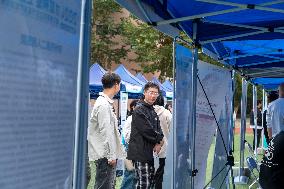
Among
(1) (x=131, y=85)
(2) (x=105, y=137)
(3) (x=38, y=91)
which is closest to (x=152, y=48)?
(1) (x=131, y=85)

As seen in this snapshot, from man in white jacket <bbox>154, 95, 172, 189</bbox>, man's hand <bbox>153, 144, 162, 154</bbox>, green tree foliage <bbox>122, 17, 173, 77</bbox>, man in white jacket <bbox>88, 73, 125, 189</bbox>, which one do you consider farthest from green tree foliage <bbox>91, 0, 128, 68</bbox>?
man in white jacket <bbox>88, 73, 125, 189</bbox>

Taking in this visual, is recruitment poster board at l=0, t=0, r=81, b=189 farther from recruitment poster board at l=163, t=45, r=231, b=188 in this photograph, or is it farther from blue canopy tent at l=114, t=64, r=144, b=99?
blue canopy tent at l=114, t=64, r=144, b=99

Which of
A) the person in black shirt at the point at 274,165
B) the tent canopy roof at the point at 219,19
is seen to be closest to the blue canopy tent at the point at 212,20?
the tent canopy roof at the point at 219,19

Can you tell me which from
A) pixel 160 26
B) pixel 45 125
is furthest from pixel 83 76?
pixel 160 26

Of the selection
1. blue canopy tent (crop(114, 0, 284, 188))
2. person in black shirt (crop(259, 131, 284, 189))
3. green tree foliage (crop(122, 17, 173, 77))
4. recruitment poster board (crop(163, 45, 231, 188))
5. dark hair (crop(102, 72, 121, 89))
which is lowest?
person in black shirt (crop(259, 131, 284, 189))

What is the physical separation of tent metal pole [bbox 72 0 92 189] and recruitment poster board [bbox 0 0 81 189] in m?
0.09

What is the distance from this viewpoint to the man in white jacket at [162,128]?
6.38 meters

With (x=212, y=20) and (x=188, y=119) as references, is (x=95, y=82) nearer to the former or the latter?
(x=212, y=20)

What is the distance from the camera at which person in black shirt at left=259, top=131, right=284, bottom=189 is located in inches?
250

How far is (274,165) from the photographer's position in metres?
6.55

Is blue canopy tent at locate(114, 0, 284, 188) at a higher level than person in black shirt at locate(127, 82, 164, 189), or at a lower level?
higher

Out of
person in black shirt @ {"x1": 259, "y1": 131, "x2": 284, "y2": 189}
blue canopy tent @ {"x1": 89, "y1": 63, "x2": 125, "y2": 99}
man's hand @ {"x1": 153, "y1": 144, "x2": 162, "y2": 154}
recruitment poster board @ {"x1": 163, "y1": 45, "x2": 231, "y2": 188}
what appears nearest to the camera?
recruitment poster board @ {"x1": 163, "y1": 45, "x2": 231, "y2": 188}

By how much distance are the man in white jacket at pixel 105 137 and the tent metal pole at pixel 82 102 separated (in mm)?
3044

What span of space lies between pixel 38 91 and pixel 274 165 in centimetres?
529
